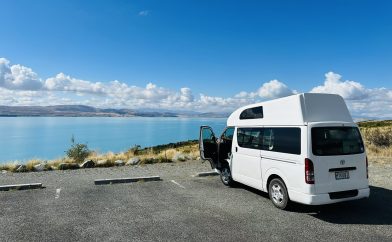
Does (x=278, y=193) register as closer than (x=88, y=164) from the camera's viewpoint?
Yes

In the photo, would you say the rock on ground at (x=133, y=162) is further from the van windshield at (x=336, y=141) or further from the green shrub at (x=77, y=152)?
→ the van windshield at (x=336, y=141)

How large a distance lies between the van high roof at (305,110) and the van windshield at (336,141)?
300 mm

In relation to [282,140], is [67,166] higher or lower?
lower

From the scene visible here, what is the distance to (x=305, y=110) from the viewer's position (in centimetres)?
688

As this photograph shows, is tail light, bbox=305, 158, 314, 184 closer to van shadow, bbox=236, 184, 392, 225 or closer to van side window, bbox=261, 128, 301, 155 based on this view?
van side window, bbox=261, 128, 301, 155

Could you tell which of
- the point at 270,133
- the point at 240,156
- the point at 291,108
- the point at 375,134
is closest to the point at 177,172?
the point at 240,156

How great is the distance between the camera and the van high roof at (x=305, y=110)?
6.90 m

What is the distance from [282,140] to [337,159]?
124cm

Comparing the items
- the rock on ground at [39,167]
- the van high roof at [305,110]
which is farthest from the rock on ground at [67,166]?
the van high roof at [305,110]

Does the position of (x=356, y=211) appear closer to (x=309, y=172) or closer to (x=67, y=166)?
(x=309, y=172)

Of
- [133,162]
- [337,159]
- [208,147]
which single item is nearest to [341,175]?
[337,159]

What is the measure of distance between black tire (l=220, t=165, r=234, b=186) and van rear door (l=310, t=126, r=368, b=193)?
3.71 metres

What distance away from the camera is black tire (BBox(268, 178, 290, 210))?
280 inches

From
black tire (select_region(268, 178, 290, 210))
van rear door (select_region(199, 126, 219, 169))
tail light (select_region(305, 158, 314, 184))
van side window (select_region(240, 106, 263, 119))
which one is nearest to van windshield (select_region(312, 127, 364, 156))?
tail light (select_region(305, 158, 314, 184))
